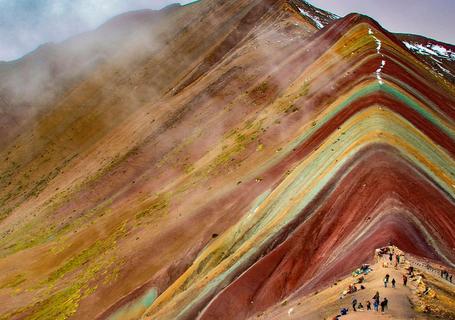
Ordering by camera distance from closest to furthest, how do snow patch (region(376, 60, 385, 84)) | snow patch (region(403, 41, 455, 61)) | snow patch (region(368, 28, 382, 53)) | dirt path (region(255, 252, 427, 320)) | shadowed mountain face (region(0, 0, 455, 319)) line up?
dirt path (region(255, 252, 427, 320)), shadowed mountain face (region(0, 0, 455, 319)), snow patch (region(376, 60, 385, 84)), snow patch (region(368, 28, 382, 53)), snow patch (region(403, 41, 455, 61))

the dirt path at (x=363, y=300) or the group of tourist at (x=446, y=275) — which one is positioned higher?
the dirt path at (x=363, y=300)

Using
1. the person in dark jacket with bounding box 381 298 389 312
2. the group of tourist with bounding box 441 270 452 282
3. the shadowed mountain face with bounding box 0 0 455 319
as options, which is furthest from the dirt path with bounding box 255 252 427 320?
the group of tourist with bounding box 441 270 452 282

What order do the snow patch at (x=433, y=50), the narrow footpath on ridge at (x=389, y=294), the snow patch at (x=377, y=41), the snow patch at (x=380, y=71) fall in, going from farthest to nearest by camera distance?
the snow patch at (x=433, y=50) → the snow patch at (x=377, y=41) → the snow patch at (x=380, y=71) → the narrow footpath on ridge at (x=389, y=294)

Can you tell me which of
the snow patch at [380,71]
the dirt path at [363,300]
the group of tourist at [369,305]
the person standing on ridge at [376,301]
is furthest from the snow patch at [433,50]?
the person standing on ridge at [376,301]

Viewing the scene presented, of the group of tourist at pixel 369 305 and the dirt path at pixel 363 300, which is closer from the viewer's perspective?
the dirt path at pixel 363 300

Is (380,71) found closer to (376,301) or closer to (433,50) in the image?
(376,301)

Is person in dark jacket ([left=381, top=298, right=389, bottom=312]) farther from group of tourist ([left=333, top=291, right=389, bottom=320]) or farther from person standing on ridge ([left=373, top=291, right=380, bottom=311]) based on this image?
person standing on ridge ([left=373, top=291, right=380, bottom=311])

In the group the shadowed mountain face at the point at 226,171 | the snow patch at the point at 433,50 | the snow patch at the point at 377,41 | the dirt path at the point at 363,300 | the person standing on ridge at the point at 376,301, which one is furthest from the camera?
the snow patch at the point at 433,50

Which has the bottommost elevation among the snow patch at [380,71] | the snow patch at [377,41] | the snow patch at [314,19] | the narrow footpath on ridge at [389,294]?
the narrow footpath on ridge at [389,294]

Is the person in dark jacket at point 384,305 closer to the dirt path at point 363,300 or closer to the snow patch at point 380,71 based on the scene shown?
the dirt path at point 363,300
